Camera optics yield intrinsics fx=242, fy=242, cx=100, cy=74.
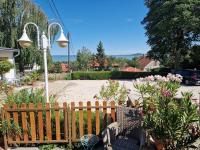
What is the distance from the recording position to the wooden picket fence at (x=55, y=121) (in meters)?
5.20

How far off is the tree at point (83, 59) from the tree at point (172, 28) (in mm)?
24757

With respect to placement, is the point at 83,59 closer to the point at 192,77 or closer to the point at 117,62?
the point at 117,62

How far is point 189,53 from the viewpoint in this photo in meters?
27.0

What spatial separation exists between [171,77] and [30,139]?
338 centimetres

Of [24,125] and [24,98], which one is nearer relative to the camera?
[24,125]

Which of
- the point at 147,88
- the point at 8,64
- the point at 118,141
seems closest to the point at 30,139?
the point at 118,141

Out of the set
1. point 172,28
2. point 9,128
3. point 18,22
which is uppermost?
point 18,22

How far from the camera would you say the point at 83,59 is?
5244cm

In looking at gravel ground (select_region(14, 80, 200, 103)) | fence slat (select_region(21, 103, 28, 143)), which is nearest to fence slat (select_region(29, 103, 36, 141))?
fence slat (select_region(21, 103, 28, 143))

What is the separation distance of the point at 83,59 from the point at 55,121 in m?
47.4

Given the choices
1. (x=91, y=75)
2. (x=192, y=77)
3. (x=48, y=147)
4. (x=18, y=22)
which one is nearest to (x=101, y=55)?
(x=91, y=75)

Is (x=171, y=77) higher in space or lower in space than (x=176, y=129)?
higher

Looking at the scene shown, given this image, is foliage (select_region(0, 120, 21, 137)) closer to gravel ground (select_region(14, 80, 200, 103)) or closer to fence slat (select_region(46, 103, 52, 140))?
fence slat (select_region(46, 103, 52, 140))

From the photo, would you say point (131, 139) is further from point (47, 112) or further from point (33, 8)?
point (33, 8)
